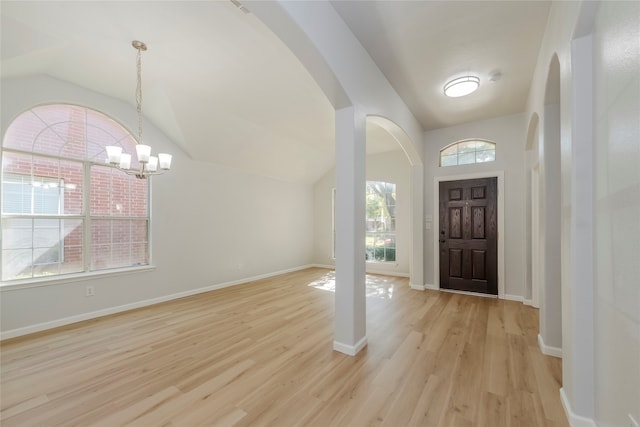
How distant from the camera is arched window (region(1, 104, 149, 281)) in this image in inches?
118

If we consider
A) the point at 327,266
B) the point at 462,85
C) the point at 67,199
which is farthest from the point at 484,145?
the point at 67,199

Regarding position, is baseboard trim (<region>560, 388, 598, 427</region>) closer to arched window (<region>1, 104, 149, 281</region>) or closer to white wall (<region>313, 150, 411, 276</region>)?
white wall (<region>313, 150, 411, 276</region>)

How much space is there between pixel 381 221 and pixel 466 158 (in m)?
2.40

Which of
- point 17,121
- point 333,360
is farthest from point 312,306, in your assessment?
point 17,121

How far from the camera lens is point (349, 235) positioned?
2.51 m

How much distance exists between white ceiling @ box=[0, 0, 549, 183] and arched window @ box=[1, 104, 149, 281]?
56cm

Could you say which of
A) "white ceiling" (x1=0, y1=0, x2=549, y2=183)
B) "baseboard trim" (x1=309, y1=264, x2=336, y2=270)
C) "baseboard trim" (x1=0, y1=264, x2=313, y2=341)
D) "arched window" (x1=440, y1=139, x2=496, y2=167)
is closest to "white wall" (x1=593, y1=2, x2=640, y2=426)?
"white ceiling" (x1=0, y1=0, x2=549, y2=183)

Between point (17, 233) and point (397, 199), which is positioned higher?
point (397, 199)

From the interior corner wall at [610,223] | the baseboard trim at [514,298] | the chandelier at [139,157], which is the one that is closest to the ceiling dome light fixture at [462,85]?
the interior corner wall at [610,223]

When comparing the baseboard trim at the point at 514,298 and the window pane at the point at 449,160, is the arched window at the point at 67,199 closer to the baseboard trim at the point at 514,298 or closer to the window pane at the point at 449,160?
the window pane at the point at 449,160

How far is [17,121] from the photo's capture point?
299cm

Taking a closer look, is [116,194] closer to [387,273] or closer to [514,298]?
[387,273]

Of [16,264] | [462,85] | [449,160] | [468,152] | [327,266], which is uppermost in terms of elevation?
[462,85]

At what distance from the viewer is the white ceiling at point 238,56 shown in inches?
88.5
